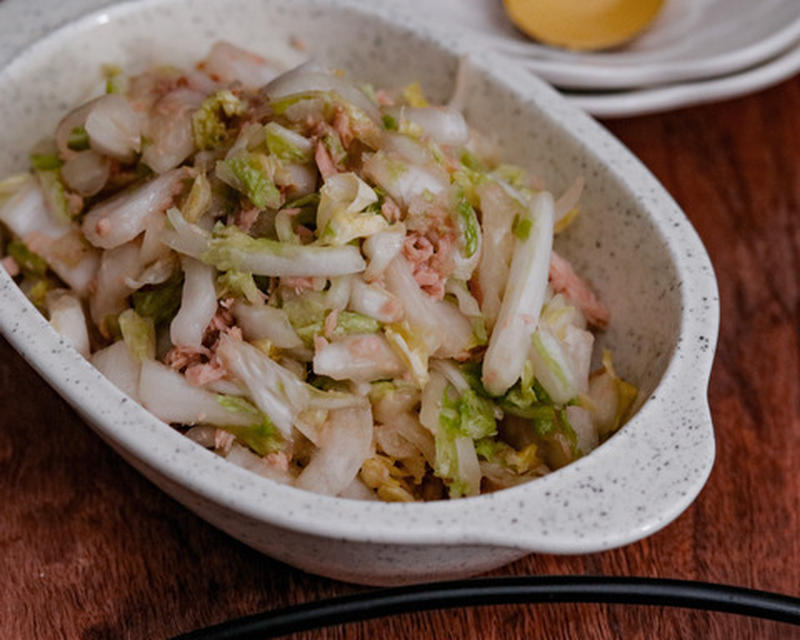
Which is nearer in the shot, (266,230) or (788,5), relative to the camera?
(266,230)

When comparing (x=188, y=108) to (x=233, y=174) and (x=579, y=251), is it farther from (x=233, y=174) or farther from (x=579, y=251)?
(x=579, y=251)

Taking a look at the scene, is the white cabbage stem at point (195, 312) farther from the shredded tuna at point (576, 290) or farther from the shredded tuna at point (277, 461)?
the shredded tuna at point (576, 290)

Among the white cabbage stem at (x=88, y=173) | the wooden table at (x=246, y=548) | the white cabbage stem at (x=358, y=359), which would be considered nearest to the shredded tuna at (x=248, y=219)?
the white cabbage stem at (x=358, y=359)

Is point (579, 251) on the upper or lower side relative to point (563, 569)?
upper

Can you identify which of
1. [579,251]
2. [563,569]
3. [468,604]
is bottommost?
[563,569]

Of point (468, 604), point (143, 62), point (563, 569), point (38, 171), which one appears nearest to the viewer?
point (468, 604)

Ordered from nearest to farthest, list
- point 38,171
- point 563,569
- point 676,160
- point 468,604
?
point 468,604 < point 563,569 < point 38,171 < point 676,160

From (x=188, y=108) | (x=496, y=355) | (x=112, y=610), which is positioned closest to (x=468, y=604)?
(x=496, y=355)
